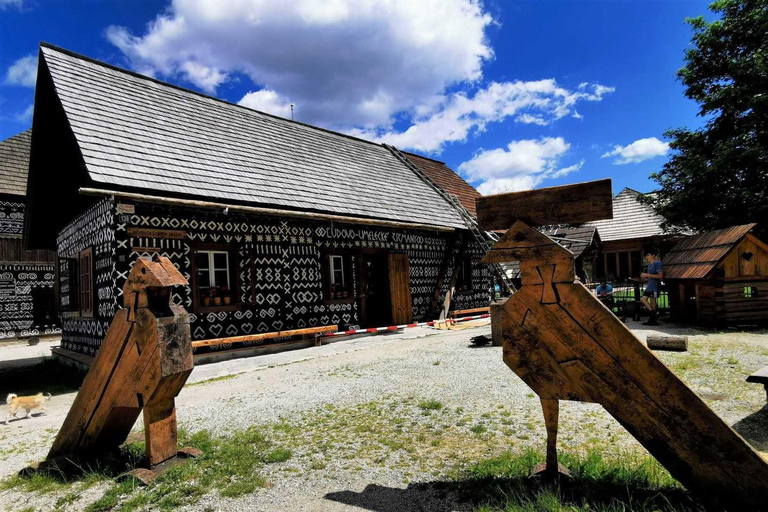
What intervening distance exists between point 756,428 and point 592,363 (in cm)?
254

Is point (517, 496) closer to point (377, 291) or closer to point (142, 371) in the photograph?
point (142, 371)

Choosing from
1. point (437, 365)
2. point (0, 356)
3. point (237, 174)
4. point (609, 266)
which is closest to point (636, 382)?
point (437, 365)

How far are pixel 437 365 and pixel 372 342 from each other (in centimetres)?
383

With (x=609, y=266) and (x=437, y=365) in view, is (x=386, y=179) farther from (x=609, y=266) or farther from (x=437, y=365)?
(x=609, y=266)

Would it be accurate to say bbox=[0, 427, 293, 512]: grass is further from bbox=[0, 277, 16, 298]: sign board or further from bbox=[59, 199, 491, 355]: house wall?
bbox=[0, 277, 16, 298]: sign board

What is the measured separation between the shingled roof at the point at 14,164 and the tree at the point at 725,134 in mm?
23479

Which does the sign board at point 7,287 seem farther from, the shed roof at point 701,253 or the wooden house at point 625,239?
the wooden house at point 625,239

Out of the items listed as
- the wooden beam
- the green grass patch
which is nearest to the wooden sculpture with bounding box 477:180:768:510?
the green grass patch

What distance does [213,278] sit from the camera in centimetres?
957

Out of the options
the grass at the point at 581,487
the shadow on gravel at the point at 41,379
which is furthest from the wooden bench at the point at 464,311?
the grass at the point at 581,487

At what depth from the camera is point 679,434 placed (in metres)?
2.26

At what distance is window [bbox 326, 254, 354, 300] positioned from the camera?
11.8 metres

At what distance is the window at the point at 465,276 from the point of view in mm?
16000

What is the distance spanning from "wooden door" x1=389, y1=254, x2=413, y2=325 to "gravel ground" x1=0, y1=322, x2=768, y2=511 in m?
5.32
